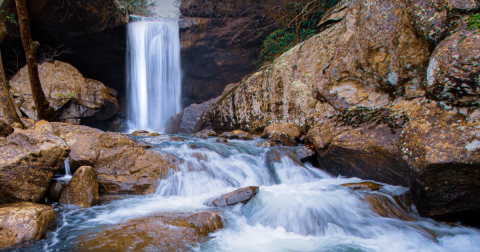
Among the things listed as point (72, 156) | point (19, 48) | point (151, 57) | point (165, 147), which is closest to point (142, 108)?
point (151, 57)

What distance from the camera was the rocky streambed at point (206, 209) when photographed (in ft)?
10.2

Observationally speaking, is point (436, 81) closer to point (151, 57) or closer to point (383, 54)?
point (383, 54)

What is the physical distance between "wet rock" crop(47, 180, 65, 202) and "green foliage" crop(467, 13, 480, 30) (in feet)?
20.1

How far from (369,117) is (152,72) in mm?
13695

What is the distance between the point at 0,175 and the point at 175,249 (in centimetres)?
262

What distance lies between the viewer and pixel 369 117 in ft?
17.2

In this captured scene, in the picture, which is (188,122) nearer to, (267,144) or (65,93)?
(65,93)

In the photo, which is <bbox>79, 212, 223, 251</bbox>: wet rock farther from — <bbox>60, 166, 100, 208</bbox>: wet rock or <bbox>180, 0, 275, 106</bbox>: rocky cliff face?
<bbox>180, 0, 275, 106</bbox>: rocky cliff face

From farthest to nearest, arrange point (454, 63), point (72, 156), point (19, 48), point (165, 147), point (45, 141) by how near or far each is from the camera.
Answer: point (19, 48) < point (165, 147) < point (72, 156) < point (45, 141) < point (454, 63)

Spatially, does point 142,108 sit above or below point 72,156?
above

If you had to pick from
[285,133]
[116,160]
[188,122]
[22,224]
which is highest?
[188,122]

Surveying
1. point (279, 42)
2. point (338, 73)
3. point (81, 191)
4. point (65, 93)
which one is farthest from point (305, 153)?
point (65, 93)

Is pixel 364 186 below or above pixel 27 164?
below

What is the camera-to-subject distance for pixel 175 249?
2885 millimetres
